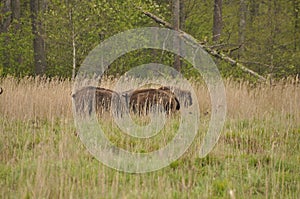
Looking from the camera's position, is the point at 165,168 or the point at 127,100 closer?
the point at 165,168

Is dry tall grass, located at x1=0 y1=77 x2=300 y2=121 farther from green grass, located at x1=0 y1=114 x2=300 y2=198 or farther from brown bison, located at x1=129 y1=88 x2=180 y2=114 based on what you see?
green grass, located at x1=0 y1=114 x2=300 y2=198

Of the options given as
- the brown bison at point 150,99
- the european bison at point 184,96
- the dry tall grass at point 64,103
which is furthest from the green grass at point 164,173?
the european bison at point 184,96

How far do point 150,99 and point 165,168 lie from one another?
3.54 m

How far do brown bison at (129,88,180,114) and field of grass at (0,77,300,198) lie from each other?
2.80 ft

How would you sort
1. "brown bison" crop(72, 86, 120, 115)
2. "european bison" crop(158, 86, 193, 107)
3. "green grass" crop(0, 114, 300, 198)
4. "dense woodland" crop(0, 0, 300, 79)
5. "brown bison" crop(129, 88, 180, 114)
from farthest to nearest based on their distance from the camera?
1. "dense woodland" crop(0, 0, 300, 79)
2. "european bison" crop(158, 86, 193, 107)
3. "brown bison" crop(129, 88, 180, 114)
4. "brown bison" crop(72, 86, 120, 115)
5. "green grass" crop(0, 114, 300, 198)

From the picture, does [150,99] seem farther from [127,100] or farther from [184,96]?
[184,96]

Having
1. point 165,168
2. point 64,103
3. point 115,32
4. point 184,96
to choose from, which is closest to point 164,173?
point 165,168

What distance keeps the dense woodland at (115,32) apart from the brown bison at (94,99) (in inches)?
178

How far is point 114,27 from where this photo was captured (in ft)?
45.1

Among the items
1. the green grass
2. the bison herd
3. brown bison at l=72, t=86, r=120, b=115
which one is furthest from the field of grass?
the bison herd

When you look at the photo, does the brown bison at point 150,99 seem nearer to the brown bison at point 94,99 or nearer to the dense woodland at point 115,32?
the brown bison at point 94,99

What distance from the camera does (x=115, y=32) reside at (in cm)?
1385

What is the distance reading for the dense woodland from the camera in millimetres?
12828

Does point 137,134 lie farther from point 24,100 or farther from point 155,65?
point 155,65
